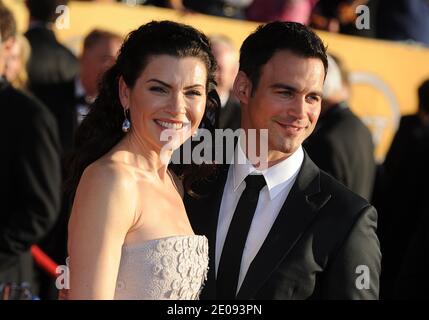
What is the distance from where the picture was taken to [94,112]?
3.31 meters

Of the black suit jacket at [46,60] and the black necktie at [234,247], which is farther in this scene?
the black suit jacket at [46,60]

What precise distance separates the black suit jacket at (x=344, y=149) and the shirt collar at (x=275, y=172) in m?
1.95

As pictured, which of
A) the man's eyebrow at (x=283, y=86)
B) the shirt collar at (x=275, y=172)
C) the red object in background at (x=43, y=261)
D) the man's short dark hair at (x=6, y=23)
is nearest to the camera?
the man's eyebrow at (x=283, y=86)

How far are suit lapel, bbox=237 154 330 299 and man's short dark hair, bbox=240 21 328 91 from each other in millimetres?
368

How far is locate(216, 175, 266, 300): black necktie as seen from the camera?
3145mm

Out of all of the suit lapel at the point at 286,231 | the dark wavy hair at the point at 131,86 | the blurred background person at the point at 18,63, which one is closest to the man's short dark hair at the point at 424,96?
the blurred background person at the point at 18,63

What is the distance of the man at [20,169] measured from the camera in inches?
197

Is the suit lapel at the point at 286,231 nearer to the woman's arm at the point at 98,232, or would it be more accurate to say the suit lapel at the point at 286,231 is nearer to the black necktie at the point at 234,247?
the black necktie at the point at 234,247

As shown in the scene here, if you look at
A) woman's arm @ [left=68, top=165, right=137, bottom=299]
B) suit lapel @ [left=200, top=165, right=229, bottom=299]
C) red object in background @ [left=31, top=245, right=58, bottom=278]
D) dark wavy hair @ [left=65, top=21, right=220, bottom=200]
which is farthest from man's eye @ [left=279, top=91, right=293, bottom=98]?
red object in background @ [left=31, top=245, right=58, bottom=278]

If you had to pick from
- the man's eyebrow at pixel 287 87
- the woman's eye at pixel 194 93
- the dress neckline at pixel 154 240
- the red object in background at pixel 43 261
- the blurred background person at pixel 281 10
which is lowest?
the red object in background at pixel 43 261

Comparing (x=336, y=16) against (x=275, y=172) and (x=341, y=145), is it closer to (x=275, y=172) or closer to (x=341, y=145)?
(x=341, y=145)

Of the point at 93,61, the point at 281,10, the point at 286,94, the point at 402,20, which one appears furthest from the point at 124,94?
the point at 402,20

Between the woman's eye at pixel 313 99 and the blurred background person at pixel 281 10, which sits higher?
the blurred background person at pixel 281 10
